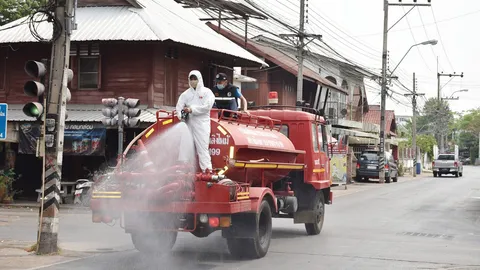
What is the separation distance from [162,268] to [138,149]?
188cm

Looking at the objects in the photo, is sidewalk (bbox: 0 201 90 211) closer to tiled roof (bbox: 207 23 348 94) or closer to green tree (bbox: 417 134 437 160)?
tiled roof (bbox: 207 23 348 94)

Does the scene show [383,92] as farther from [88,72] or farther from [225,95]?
[225,95]

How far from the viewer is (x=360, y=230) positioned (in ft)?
49.5

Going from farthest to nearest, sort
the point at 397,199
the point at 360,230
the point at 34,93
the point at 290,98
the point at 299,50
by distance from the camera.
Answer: the point at 290,98 → the point at 299,50 → the point at 397,199 → the point at 360,230 → the point at 34,93

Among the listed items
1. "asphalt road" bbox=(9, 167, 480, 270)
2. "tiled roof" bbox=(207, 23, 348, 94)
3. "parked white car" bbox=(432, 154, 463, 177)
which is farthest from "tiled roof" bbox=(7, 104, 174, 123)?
"parked white car" bbox=(432, 154, 463, 177)

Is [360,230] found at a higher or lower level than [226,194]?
lower

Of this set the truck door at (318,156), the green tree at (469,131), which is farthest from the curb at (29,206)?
the green tree at (469,131)

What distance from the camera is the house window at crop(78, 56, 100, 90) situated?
23078 millimetres

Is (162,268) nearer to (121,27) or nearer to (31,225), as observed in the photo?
(31,225)

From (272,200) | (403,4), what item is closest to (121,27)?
(272,200)

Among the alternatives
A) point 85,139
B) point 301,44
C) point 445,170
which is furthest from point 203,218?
point 445,170

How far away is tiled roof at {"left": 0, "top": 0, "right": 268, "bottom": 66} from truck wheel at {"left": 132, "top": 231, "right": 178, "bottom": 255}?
447 inches

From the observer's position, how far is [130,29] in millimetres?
21672

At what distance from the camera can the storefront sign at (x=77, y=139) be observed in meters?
21.4
